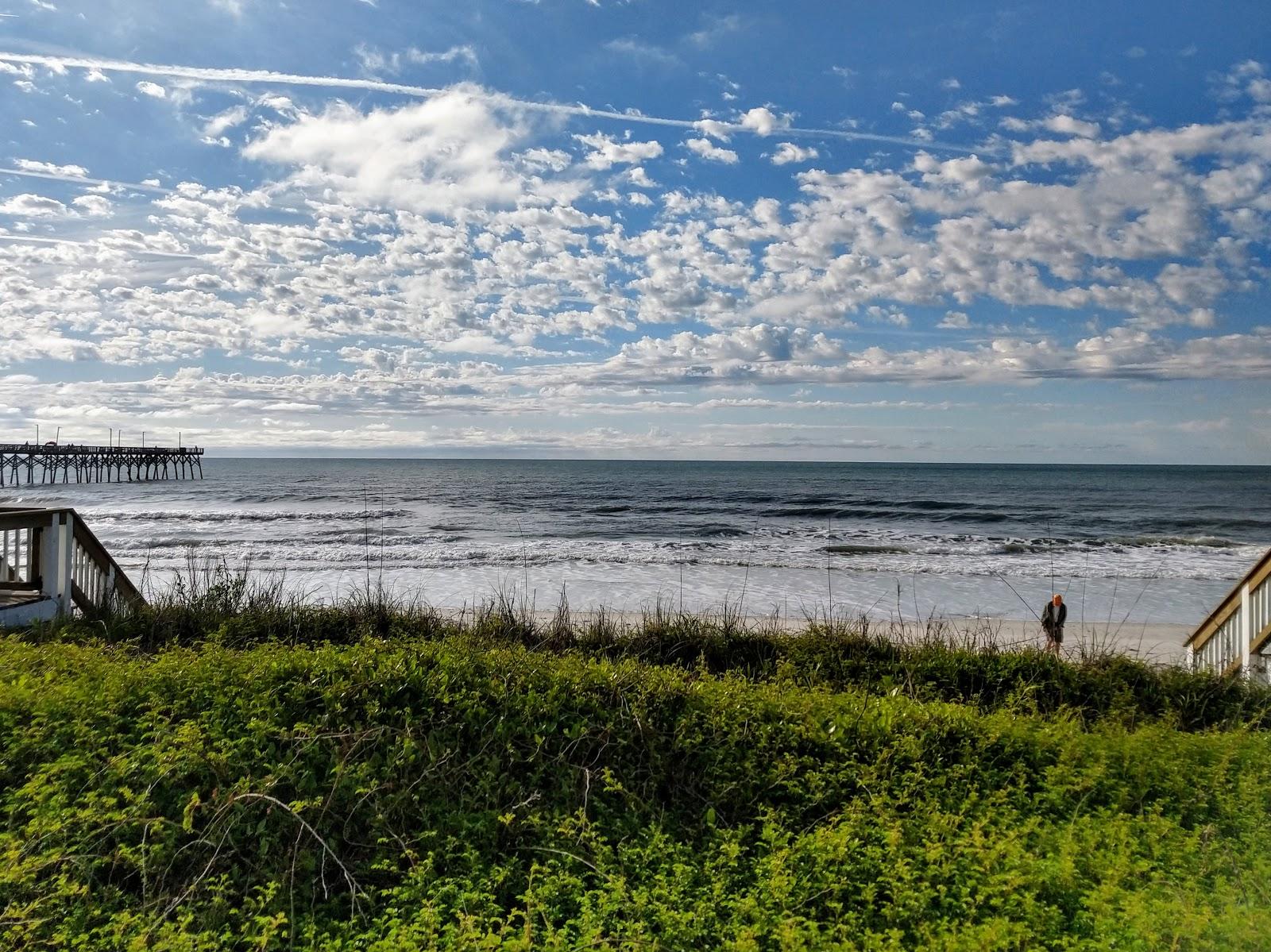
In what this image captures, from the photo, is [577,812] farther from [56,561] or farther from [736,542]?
[736,542]

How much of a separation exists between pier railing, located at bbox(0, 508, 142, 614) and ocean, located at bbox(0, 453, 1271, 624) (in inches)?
133

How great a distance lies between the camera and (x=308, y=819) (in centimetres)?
506

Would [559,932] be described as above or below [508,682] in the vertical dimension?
below

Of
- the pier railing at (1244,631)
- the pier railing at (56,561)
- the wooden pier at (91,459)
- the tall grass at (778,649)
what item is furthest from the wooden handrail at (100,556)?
the wooden pier at (91,459)

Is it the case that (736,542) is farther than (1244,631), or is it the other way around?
(736,542)

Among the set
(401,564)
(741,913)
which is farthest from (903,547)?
(741,913)

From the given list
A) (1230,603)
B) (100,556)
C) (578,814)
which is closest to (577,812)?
(578,814)

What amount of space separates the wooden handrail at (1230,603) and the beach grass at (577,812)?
2.07 meters

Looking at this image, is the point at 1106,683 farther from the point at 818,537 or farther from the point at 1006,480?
the point at 1006,480

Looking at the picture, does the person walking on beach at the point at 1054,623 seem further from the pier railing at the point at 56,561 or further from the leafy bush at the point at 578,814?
the pier railing at the point at 56,561

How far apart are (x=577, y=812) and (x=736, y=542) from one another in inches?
1047

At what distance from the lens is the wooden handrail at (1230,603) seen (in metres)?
8.75

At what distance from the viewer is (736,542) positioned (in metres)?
31.4

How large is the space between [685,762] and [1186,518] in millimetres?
46841
